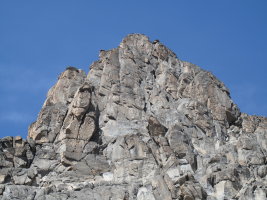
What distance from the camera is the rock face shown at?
79.4 meters

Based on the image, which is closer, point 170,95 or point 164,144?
point 164,144

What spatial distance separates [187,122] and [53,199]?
1111 inches

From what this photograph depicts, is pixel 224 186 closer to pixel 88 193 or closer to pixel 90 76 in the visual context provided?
pixel 88 193

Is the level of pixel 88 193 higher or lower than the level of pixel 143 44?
lower

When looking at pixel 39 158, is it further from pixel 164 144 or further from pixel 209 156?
pixel 209 156

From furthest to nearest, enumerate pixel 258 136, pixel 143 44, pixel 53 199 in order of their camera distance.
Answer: pixel 143 44 → pixel 258 136 → pixel 53 199

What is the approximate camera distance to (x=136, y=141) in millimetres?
87562

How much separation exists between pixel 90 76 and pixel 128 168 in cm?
2613

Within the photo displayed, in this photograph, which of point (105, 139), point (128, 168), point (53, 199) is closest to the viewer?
point (53, 199)

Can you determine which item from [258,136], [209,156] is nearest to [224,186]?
[209,156]

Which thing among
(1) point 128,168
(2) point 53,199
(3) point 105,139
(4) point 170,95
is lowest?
(2) point 53,199

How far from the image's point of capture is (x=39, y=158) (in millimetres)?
88562

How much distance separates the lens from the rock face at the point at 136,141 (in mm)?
79438

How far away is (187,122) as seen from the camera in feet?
317
